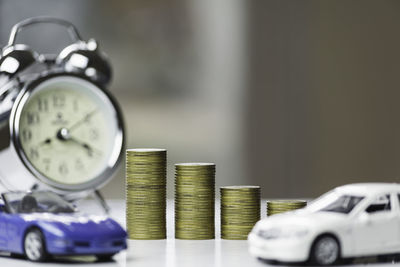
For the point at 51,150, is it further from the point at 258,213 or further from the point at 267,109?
the point at 267,109

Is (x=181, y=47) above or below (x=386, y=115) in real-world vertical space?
above

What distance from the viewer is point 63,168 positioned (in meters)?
8.25

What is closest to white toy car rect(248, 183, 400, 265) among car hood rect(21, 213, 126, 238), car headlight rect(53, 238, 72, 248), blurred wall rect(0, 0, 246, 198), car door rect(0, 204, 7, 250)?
car hood rect(21, 213, 126, 238)

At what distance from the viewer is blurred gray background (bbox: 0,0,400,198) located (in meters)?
14.0

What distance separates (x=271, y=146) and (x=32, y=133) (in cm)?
630

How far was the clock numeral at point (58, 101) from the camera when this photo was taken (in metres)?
8.39

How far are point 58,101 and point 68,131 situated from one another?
0.30m

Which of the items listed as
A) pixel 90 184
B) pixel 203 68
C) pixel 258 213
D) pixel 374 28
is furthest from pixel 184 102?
pixel 90 184

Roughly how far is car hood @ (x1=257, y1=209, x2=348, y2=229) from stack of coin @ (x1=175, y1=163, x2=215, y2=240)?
176cm

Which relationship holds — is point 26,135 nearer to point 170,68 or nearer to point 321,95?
point 170,68

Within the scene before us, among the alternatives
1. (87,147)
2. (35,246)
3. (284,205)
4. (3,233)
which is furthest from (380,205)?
(3,233)

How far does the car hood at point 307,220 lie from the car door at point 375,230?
0.14m

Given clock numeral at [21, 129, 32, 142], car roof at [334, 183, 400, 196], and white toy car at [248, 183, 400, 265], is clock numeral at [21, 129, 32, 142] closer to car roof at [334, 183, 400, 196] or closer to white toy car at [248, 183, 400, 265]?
white toy car at [248, 183, 400, 265]

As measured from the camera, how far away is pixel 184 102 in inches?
551
